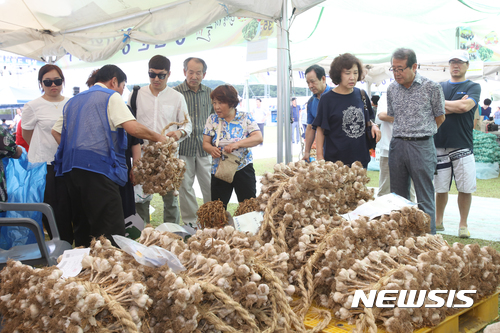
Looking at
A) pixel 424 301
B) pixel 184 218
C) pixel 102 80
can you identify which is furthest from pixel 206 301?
pixel 184 218

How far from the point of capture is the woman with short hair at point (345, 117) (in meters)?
3.07

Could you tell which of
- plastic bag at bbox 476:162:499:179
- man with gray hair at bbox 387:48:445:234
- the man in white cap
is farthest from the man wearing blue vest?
plastic bag at bbox 476:162:499:179

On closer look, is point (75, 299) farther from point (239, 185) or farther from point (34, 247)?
point (239, 185)

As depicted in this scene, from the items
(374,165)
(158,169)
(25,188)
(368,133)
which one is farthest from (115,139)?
(374,165)

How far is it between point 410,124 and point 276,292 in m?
2.33

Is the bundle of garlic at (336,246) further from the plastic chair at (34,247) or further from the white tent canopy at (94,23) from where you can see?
the white tent canopy at (94,23)

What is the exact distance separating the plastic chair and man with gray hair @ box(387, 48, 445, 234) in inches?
108

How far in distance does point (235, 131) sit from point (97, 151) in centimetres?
121

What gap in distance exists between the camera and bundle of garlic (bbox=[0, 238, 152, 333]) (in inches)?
41.9

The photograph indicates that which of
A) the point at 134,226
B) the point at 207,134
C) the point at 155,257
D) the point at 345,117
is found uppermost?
the point at 345,117

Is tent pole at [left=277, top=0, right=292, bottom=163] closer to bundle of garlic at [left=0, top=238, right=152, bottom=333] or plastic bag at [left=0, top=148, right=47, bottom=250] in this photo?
plastic bag at [left=0, top=148, right=47, bottom=250]

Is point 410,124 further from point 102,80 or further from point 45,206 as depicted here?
point 45,206

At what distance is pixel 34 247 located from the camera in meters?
2.56

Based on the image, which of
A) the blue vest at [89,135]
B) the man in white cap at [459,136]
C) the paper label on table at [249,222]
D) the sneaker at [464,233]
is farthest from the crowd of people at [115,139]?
the sneaker at [464,233]
